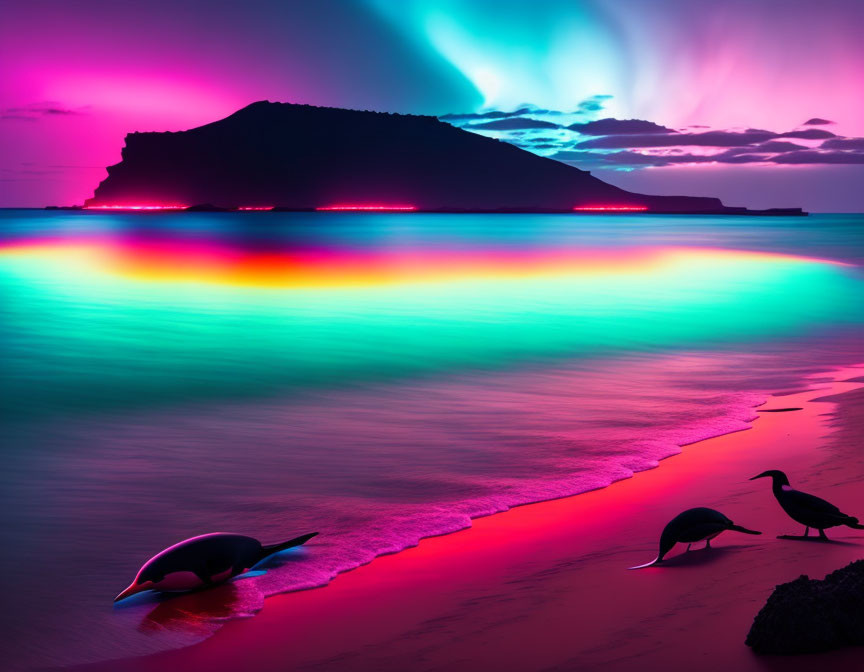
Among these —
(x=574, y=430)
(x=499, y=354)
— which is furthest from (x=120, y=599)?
(x=499, y=354)

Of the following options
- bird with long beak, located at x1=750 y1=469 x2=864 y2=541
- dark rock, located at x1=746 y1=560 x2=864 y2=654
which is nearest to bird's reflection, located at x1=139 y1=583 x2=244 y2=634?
dark rock, located at x1=746 y1=560 x2=864 y2=654

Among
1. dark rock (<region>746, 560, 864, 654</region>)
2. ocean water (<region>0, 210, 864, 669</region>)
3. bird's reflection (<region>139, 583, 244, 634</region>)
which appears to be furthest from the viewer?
ocean water (<region>0, 210, 864, 669</region>)

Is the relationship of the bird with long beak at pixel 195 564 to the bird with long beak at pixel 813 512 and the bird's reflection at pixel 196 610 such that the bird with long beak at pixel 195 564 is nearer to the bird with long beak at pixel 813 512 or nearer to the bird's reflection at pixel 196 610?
the bird's reflection at pixel 196 610

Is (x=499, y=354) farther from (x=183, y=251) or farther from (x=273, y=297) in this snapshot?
(x=183, y=251)

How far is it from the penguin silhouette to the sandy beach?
9 cm

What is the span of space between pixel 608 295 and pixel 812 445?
17.8m

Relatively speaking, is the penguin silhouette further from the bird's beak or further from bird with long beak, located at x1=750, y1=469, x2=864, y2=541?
the bird's beak

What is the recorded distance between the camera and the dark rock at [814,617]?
9.66ft

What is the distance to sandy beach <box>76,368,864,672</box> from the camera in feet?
10.8

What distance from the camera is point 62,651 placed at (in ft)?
11.6

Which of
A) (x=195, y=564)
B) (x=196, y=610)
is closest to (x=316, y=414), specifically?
(x=195, y=564)

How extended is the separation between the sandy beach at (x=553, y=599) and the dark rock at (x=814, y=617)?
0.05 m

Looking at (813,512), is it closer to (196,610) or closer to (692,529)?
(692,529)

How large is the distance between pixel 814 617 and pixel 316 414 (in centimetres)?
621
